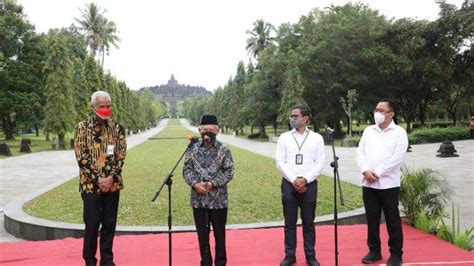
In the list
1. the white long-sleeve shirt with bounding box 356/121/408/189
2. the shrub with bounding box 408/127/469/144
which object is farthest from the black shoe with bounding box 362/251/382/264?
the shrub with bounding box 408/127/469/144

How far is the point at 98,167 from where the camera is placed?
15.5ft

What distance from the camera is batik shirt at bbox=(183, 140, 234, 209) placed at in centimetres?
459

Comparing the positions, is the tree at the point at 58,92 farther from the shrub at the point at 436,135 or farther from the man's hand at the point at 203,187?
the man's hand at the point at 203,187

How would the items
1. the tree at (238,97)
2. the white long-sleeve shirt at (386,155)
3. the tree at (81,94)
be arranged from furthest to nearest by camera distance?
the tree at (238,97), the tree at (81,94), the white long-sleeve shirt at (386,155)

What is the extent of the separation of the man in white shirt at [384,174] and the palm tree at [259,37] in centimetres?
6224

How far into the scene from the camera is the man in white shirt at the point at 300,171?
4999 millimetres

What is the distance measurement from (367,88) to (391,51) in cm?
391

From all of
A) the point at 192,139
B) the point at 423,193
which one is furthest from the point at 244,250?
the point at 423,193

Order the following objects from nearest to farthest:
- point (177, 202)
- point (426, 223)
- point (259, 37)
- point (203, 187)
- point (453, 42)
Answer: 1. point (203, 187)
2. point (426, 223)
3. point (177, 202)
4. point (453, 42)
5. point (259, 37)

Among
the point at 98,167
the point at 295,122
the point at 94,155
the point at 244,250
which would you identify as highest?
the point at 295,122

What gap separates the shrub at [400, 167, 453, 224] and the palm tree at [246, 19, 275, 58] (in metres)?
61.0

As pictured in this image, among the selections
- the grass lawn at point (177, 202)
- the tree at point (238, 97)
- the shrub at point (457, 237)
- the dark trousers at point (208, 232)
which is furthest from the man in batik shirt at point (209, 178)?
the tree at point (238, 97)

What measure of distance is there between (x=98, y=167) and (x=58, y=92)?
2882cm

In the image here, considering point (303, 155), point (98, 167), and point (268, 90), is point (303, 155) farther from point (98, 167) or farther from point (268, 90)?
point (268, 90)
